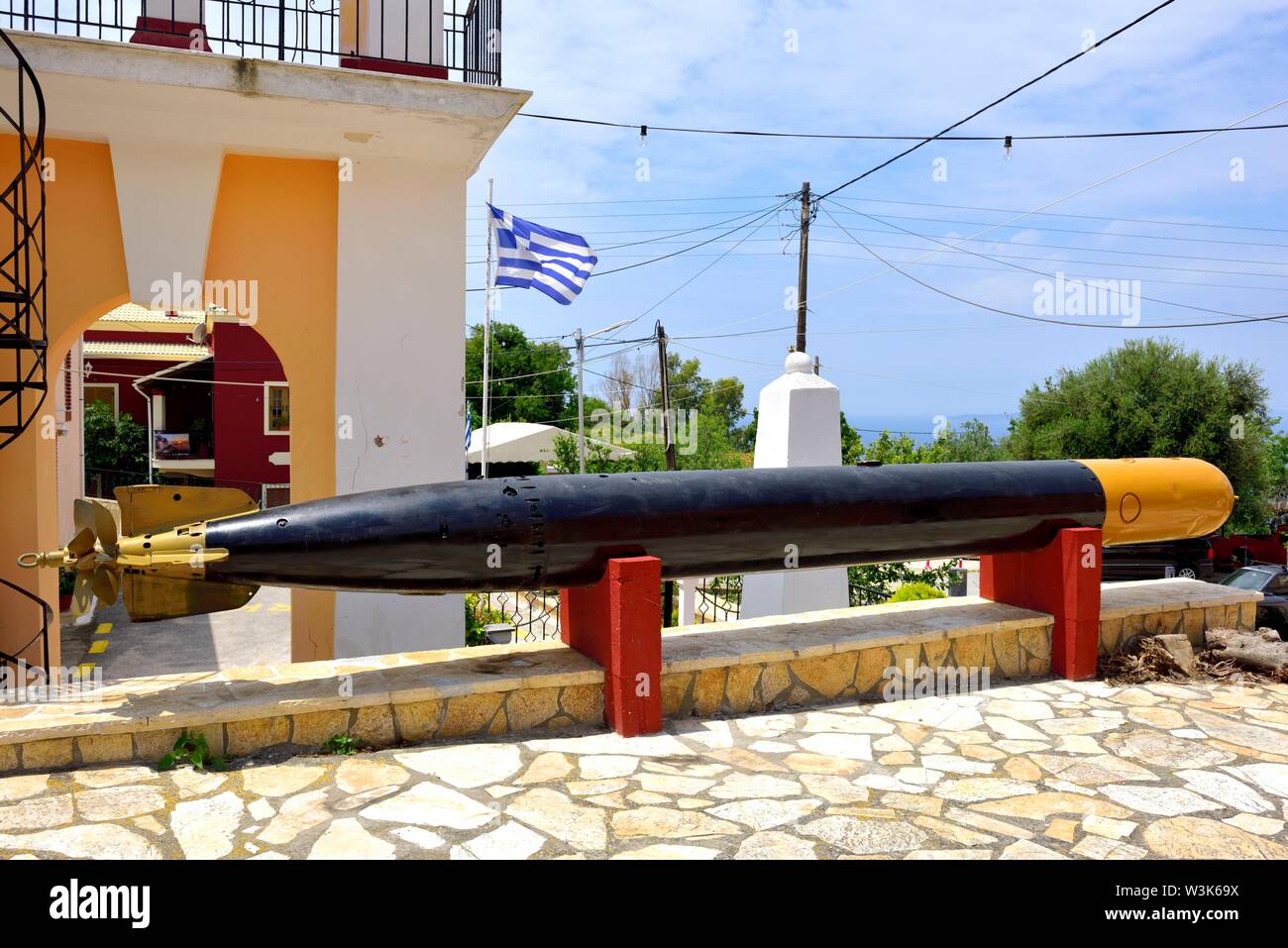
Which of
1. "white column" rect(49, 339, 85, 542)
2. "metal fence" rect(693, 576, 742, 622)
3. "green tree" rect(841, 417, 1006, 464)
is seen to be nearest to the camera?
"white column" rect(49, 339, 85, 542)

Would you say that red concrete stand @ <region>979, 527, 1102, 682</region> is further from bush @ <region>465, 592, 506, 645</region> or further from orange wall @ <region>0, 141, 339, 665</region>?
orange wall @ <region>0, 141, 339, 665</region>

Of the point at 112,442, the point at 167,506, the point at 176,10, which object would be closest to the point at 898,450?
the point at 176,10

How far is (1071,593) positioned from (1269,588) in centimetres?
815

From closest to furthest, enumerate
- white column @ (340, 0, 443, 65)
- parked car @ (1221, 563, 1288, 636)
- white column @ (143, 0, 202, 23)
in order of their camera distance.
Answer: white column @ (143, 0, 202, 23) < white column @ (340, 0, 443, 65) < parked car @ (1221, 563, 1288, 636)

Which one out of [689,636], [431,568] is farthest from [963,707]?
[431,568]

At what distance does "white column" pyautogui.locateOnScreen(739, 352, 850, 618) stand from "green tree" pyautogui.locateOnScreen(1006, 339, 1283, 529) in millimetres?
18885

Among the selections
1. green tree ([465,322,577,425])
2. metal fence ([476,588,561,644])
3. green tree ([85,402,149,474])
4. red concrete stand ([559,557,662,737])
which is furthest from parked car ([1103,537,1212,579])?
green tree ([465,322,577,425])

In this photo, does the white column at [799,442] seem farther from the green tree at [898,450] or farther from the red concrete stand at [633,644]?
the red concrete stand at [633,644]

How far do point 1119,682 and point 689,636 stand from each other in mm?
3240

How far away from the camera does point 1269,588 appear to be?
12.9 metres

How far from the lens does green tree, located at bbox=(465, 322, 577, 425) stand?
48375 millimetres

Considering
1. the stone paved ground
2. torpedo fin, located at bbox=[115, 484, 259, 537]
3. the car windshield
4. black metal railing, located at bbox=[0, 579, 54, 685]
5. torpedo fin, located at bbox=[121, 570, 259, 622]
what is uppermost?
torpedo fin, located at bbox=[115, 484, 259, 537]

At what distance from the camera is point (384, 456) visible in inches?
304
